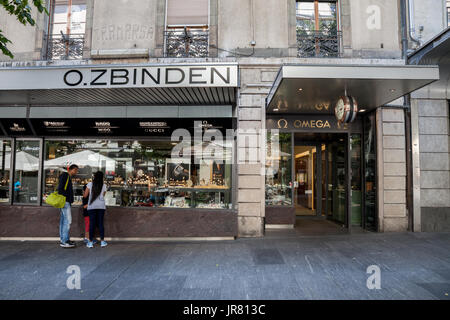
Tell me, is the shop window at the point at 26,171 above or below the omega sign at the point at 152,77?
below

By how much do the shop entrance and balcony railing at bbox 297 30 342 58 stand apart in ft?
8.28

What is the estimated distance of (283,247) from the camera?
18.5ft

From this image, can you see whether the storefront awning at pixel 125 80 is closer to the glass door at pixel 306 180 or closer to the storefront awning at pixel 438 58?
the storefront awning at pixel 438 58

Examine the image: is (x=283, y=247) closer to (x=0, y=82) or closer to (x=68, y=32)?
(x=0, y=82)

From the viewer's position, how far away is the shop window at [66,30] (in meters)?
7.35

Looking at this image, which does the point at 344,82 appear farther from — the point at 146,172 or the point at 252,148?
the point at 146,172

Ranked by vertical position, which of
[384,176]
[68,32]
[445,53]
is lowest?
[384,176]

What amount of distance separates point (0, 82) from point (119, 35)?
324cm

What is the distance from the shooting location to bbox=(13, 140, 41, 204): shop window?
7.07m

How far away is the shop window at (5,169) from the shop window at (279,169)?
25.4ft

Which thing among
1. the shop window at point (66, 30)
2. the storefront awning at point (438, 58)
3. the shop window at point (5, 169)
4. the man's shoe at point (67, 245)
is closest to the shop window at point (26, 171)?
the shop window at point (5, 169)
